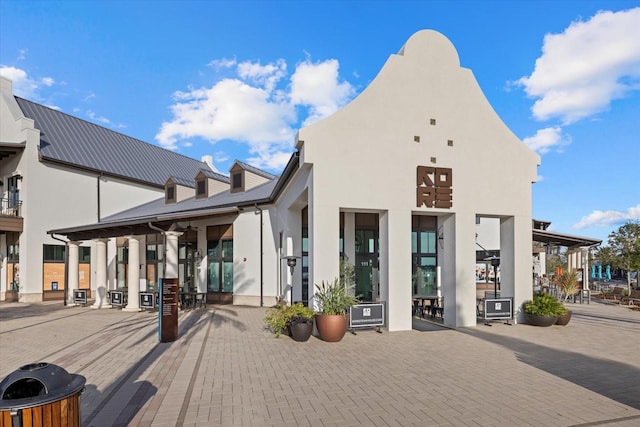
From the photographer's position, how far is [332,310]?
1112 cm

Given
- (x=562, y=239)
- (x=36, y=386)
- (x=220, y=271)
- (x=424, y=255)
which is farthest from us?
(x=562, y=239)

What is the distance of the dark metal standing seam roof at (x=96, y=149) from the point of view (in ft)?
88.3

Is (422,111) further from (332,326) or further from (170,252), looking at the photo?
(170,252)

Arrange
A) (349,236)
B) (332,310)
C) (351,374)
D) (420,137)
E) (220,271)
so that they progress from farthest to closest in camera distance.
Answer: (220,271), (349,236), (420,137), (332,310), (351,374)

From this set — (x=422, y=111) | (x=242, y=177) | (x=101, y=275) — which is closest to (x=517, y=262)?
(x=422, y=111)

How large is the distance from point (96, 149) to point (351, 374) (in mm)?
28400

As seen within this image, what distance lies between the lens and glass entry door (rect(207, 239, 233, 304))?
20905 mm

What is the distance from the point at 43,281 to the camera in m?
24.3

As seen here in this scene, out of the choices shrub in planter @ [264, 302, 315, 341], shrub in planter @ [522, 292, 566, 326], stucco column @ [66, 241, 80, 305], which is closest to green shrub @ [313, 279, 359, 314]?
shrub in planter @ [264, 302, 315, 341]

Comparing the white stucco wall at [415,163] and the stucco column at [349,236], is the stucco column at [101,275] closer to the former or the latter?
the stucco column at [349,236]

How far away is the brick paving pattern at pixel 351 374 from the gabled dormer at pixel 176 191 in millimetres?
13074

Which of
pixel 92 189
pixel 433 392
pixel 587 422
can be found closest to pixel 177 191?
pixel 92 189

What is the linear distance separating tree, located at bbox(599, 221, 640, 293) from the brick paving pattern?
14247 mm

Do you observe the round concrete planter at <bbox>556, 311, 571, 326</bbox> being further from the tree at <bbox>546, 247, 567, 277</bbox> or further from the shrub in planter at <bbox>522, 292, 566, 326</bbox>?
the tree at <bbox>546, 247, 567, 277</bbox>
